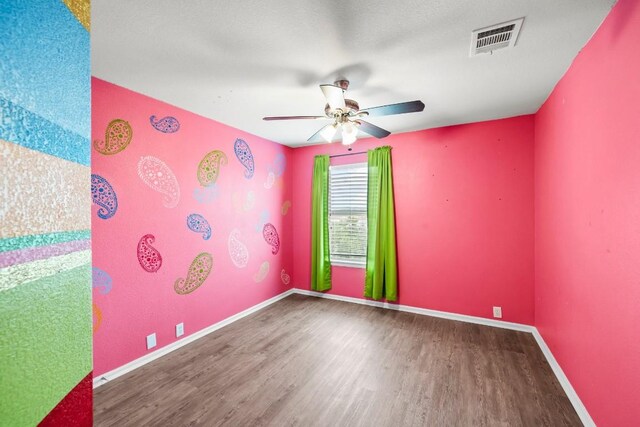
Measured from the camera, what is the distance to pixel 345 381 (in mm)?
2326

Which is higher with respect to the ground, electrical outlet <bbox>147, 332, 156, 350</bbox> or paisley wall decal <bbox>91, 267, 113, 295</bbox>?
paisley wall decal <bbox>91, 267, 113, 295</bbox>

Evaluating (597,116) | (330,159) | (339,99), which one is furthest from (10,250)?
(330,159)

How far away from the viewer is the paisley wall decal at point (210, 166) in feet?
10.2

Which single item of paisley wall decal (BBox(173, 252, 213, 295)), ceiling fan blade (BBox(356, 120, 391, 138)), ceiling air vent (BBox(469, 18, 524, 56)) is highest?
ceiling air vent (BBox(469, 18, 524, 56))

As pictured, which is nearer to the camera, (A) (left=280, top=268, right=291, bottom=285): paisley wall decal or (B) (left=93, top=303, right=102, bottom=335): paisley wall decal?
(B) (left=93, top=303, right=102, bottom=335): paisley wall decal

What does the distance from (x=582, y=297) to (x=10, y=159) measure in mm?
2807

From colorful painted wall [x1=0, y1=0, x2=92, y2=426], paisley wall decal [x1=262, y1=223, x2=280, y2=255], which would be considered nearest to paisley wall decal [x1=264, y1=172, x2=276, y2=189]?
paisley wall decal [x1=262, y1=223, x2=280, y2=255]

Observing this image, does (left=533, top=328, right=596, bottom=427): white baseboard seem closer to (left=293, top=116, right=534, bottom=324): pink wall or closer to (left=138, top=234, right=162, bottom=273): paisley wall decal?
(left=293, top=116, right=534, bottom=324): pink wall

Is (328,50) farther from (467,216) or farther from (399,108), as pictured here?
(467,216)

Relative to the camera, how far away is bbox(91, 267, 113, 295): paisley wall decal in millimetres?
2234

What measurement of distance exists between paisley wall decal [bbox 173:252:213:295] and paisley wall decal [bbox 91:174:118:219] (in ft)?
3.09

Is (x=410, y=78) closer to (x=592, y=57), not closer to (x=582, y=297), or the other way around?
(x=592, y=57)

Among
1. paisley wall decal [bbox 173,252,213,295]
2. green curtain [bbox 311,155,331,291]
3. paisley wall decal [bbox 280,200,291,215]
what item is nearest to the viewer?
paisley wall decal [bbox 173,252,213,295]

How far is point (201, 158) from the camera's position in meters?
3.11
